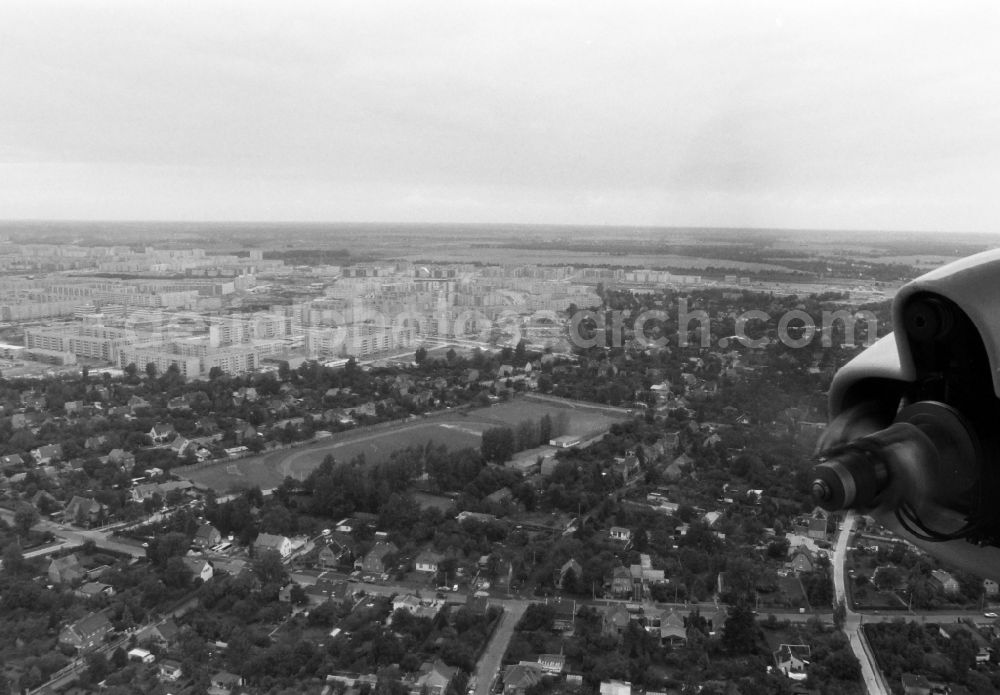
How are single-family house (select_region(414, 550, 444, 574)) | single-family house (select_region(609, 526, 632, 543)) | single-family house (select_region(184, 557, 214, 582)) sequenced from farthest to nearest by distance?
single-family house (select_region(609, 526, 632, 543)), single-family house (select_region(414, 550, 444, 574)), single-family house (select_region(184, 557, 214, 582))

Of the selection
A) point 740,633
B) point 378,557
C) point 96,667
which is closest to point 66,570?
point 96,667

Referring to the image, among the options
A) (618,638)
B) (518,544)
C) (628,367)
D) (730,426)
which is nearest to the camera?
(618,638)

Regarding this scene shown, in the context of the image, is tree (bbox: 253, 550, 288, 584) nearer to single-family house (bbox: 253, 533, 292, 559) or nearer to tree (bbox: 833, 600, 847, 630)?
single-family house (bbox: 253, 533, 292, 559)

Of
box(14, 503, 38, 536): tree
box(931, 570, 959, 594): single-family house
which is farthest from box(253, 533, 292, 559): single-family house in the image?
box(931, 570, 959, 594): single-family house

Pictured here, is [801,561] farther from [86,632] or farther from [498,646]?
[86,632]

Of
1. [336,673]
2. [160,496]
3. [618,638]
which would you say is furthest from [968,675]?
[160,496]

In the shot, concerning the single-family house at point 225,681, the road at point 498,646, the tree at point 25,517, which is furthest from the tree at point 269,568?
the tree at point 25,517

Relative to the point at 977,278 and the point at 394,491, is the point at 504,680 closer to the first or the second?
the point at 394,491
